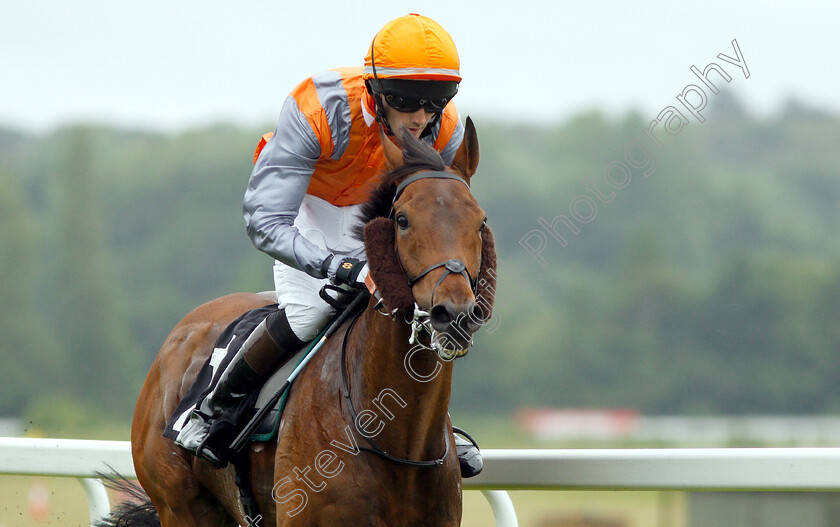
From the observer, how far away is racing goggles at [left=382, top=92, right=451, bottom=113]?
142 inches

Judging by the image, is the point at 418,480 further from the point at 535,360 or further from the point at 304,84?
the point at 535,360

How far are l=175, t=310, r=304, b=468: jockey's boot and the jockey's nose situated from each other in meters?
1.01

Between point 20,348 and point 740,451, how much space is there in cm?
4166

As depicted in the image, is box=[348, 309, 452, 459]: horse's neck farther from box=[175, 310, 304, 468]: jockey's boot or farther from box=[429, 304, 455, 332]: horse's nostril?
box=[175, 310, 304, 468]: jockey's boot

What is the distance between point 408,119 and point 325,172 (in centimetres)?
50

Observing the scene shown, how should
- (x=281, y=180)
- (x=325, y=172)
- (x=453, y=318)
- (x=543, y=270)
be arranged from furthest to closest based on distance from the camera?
(x=543, y=270) < (x=325, y=172) < (x=281, y=180) < (x=453, y=318)

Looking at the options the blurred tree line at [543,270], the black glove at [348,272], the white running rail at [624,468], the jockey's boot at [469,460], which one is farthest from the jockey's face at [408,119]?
the blurred tree line at [543,270]

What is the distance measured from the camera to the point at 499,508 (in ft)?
14.6

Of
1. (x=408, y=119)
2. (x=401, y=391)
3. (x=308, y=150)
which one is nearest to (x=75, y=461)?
(x=308, y=150)

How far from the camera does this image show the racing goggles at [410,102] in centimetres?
360

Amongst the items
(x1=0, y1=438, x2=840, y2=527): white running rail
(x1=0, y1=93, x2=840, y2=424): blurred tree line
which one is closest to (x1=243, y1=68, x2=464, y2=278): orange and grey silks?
(x1=0, y1=438, x2=840, y2=527): white running rail

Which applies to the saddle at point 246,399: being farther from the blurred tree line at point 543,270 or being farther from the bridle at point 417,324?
the blurred tree line at point 543,270

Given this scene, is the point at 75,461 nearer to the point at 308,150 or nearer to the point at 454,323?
the point at 308,150

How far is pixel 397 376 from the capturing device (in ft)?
11.0
